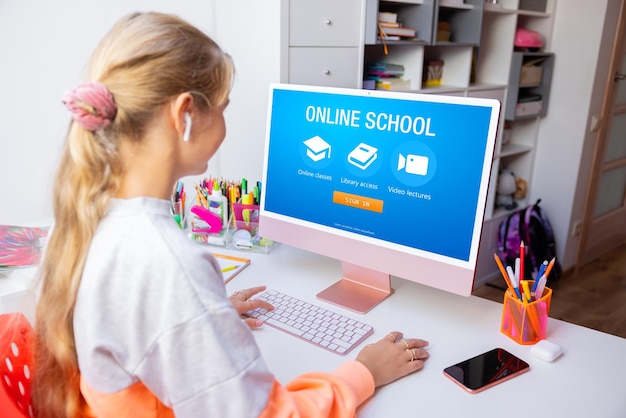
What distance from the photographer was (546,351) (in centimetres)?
101

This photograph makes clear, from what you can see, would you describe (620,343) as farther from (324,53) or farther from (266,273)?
(324,53)

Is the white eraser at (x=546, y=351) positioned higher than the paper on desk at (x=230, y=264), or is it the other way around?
the white eraser at (x=546, y=351)

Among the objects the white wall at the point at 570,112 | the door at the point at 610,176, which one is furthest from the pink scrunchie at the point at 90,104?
the door at the point at 610,176

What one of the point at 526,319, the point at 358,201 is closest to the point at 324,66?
the point at 358,201

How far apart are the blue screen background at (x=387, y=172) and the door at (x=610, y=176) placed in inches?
103

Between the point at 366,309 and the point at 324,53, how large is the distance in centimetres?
118

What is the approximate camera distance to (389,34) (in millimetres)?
2271

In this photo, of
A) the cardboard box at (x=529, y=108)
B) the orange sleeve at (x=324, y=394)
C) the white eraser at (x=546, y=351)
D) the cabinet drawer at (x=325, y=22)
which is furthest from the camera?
the cardboard box at (x=529, y=108)

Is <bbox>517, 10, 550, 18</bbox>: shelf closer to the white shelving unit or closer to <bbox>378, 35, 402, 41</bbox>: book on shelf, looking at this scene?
the white shelving unit

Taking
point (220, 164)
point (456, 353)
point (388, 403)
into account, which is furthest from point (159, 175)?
point (220, 164)

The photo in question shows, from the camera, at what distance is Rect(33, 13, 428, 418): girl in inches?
25.7

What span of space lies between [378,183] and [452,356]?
1.23 ft

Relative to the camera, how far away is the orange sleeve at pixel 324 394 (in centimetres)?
76

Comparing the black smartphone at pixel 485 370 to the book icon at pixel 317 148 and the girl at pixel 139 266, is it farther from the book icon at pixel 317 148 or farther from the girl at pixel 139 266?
the book icon at pixel 317 148
